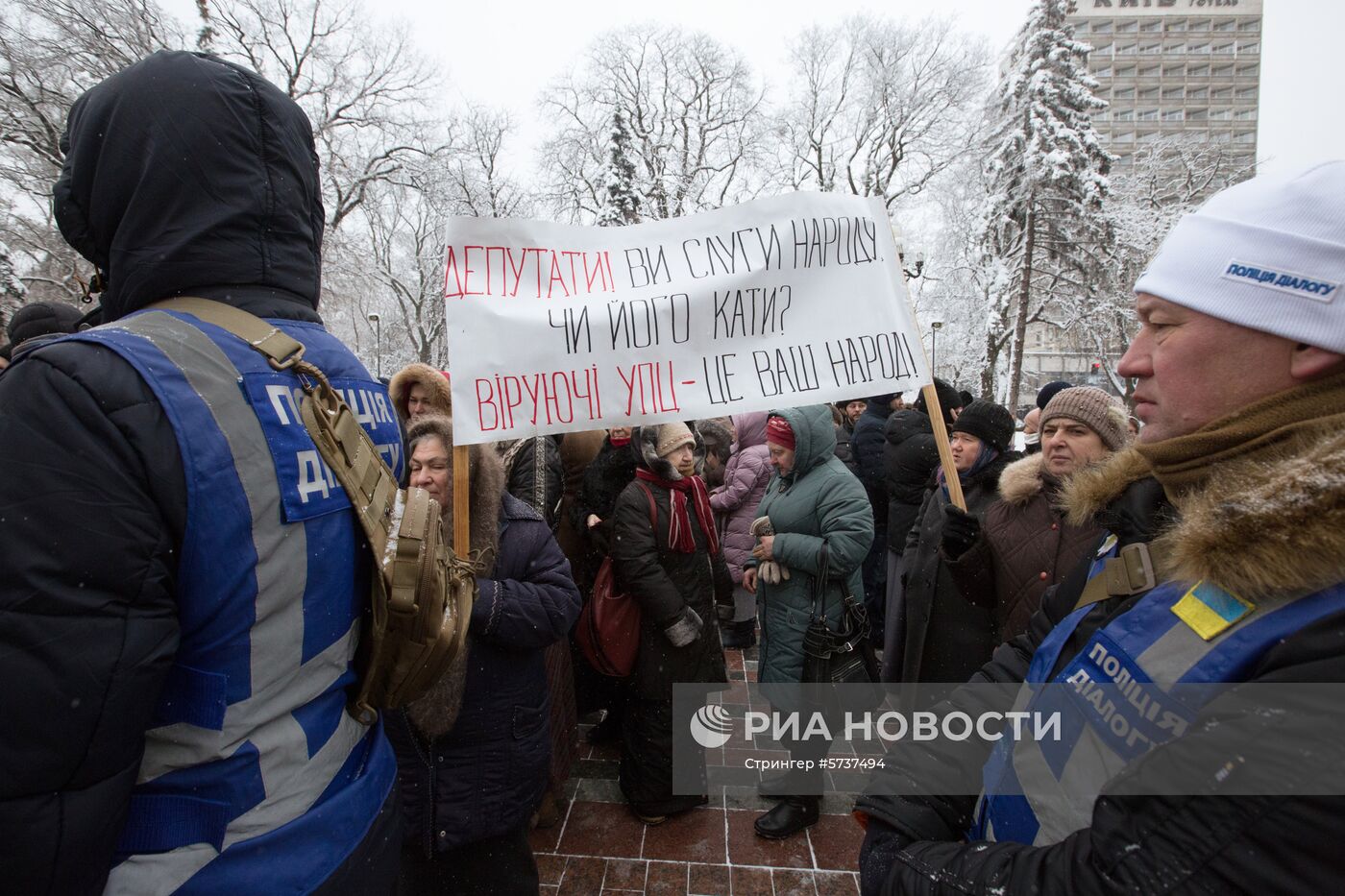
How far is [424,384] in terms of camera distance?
10.9ft

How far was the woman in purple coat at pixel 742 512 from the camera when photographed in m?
5.05

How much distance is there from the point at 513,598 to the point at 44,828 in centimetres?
141

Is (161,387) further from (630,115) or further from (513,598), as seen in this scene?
(630,115)

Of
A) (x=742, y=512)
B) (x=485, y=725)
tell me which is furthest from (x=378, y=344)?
(x=485, y=725)

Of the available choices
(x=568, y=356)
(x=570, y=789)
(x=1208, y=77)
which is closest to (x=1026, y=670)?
(x=568, y=356)

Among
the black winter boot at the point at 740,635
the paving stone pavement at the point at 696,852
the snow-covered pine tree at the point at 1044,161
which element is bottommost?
the paving stone pavement at the point at 696,852

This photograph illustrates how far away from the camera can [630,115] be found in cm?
2686

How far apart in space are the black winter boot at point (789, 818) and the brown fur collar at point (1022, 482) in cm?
175

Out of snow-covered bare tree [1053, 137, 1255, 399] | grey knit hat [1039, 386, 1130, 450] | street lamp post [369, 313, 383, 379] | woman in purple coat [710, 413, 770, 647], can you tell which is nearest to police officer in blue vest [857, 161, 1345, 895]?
grey knit hat [1039, 386, 1130, 450]

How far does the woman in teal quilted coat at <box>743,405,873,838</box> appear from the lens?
318cm

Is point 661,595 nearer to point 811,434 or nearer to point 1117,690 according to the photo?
point 811,434

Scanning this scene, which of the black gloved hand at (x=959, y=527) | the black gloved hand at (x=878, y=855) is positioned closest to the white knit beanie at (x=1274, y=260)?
the black gloved hand at (x=878, y=855)

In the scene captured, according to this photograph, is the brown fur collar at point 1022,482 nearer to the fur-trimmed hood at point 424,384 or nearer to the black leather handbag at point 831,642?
the black leather handbag at point 831,642

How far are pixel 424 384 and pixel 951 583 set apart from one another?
2.77 metres
